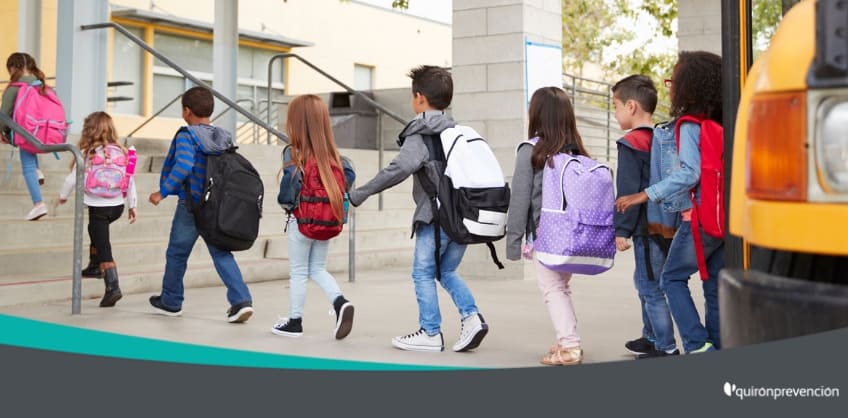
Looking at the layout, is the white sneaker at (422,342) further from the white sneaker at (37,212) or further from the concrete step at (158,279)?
the white sneaker at (37,212)

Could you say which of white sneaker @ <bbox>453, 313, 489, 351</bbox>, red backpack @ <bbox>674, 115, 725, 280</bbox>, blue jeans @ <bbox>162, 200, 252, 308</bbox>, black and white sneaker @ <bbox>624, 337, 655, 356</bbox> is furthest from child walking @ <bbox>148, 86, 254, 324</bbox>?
red backpack @ <bbox>674, 115, 725, 280</bbox>

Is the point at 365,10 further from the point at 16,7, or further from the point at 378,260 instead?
the point at 378,260

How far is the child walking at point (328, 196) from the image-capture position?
238 inches

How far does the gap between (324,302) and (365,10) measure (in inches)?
982

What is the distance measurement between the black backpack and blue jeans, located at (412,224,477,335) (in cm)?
139

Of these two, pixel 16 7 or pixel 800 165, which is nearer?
pixel 800 165

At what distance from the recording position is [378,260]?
10.6 m

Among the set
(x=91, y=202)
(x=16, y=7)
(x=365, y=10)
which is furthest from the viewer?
(x=365, y=10)

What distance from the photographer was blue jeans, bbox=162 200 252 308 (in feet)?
21.9

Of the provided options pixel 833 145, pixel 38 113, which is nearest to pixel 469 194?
pixel 833 145

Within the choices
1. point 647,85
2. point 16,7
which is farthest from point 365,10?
point 647,85

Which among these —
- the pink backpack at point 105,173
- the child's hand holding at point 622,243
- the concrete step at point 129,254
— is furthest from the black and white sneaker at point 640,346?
the concrete step at point 129,254

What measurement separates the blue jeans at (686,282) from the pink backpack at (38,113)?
244 inches

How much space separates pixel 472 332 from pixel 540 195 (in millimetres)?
895
